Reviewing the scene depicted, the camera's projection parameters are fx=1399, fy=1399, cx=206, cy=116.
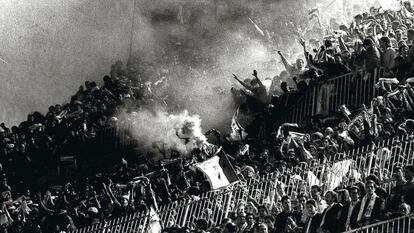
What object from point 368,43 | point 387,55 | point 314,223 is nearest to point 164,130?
point 368,43

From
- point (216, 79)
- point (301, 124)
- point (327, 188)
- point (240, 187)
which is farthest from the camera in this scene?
point (216, 79)

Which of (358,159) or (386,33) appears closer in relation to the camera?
(358,159)

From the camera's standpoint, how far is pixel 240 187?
100 feet

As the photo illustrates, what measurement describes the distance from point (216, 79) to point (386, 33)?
483 inches

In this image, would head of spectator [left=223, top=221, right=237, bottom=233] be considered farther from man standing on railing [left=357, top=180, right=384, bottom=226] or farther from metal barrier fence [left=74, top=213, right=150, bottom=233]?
metal barrier fence [left=74, top=213, right=150, bottom=233]

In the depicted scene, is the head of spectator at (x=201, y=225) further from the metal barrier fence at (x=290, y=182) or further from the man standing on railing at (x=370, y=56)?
the man standing on railing at (x=370, y=56)

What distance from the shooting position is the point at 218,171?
3284cm

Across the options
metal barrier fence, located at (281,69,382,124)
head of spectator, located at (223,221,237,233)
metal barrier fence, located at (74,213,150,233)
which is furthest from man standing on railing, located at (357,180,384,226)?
metal barrier fence, located at (281,69,382,124)

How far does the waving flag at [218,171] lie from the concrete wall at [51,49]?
603 inches

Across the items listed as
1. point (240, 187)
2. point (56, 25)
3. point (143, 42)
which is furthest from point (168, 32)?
point (240, 187)

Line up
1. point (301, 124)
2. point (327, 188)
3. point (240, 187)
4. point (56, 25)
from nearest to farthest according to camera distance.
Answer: point (327, 188)
point (240, 187)
point (301, 124)
point (56, 25)

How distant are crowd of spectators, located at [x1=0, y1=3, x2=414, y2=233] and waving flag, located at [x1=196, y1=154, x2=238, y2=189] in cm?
21

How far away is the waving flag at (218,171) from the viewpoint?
32250 mm

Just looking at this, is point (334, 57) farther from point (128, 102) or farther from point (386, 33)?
point (128, 102)
